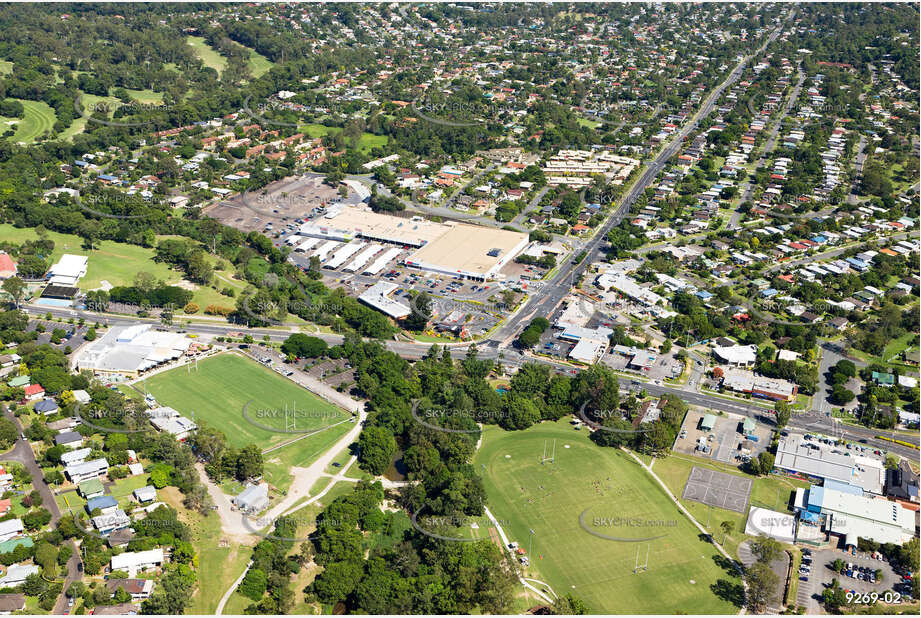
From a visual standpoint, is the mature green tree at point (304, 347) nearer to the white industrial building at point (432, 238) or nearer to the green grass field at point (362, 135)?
the white industrial building at point (432, 238)

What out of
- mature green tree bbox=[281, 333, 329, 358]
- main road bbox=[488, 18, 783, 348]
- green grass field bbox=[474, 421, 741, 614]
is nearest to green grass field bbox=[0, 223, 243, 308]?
mature green tree bbox=[281, 333, 329, 358]

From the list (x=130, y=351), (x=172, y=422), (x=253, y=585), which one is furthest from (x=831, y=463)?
(x=130, y=351)

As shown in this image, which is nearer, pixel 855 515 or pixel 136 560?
pixel 136 560

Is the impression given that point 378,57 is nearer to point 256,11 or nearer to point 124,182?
point 256,11

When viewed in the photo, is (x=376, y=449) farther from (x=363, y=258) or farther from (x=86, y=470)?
(x=363, y=258)

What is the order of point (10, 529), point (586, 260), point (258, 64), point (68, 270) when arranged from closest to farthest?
point (10, 529) < point (68, 270) < point (586, 260) < point (258, 64)

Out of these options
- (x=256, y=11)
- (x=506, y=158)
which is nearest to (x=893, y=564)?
(x=506, y=158)

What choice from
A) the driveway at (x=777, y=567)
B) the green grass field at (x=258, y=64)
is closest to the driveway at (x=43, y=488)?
the driveway at (x=777, y=567)

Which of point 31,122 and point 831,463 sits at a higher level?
point 31,122
